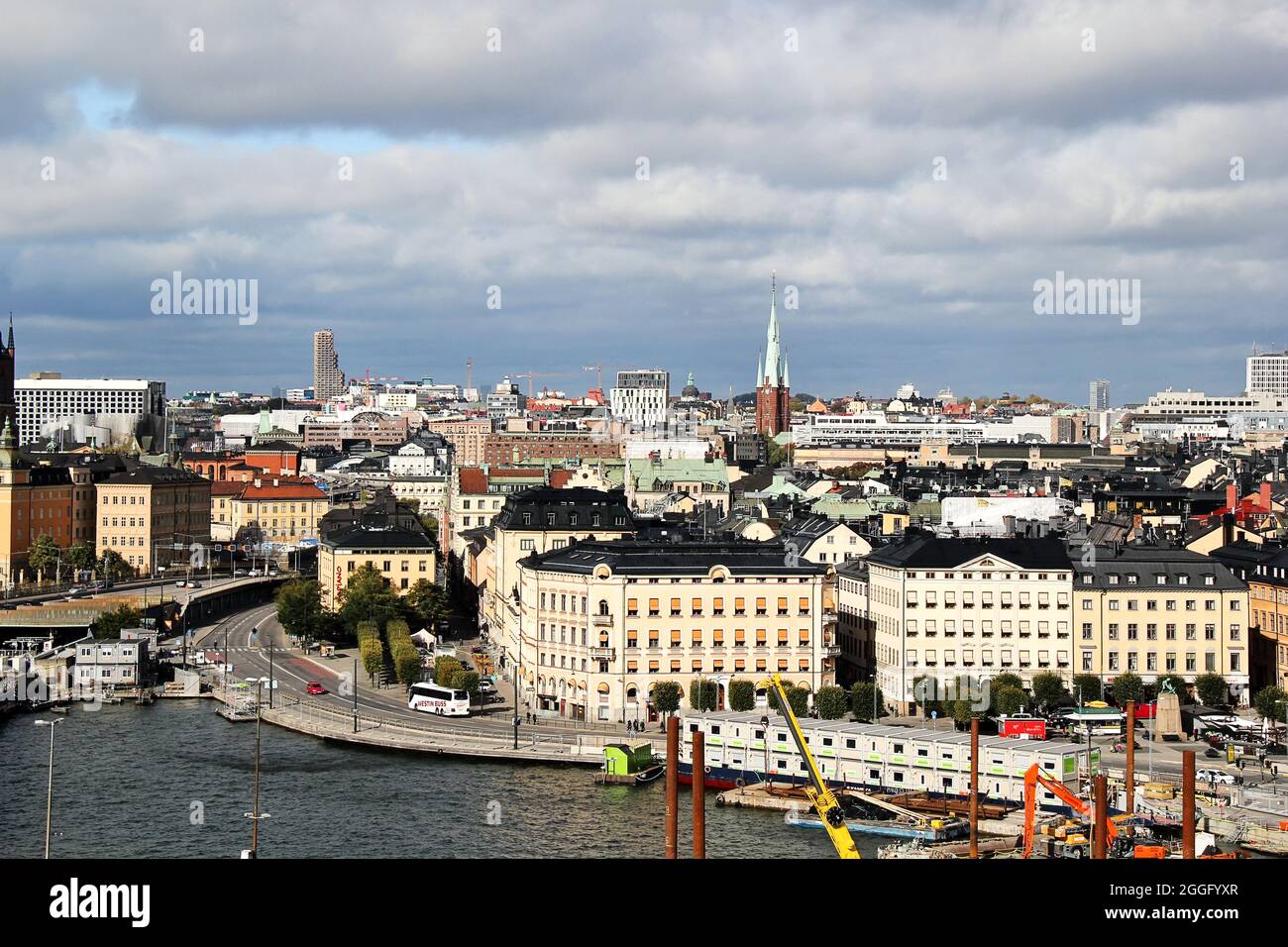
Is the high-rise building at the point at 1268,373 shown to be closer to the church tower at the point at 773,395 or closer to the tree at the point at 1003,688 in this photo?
the church tower at the point at 773,395

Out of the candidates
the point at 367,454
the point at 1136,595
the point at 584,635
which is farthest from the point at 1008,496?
the point at 367,454

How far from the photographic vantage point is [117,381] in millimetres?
159375

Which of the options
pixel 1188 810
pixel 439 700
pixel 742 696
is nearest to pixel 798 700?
pixel 742 696

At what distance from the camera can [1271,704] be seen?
35781 mm

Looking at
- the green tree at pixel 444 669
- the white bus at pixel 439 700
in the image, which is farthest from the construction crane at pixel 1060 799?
the green tree at pixel 444 669

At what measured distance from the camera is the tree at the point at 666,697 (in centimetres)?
3697

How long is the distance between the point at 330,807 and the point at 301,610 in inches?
874

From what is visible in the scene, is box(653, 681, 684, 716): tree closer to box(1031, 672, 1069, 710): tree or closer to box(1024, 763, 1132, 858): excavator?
box(1031, 672, 1069, 710): tree

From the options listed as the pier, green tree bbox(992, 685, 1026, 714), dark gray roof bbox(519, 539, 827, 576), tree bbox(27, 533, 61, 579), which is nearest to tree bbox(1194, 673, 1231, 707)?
green tree bbox(992, 685, 1026, 714)

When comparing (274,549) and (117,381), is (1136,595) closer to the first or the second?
(274,549)

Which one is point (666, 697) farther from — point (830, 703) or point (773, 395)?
point (773, 395)

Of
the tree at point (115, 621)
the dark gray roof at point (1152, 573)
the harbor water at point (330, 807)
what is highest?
the dark gray roof at point (1152, 573)

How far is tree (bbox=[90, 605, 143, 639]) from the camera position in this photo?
49969 millimetres

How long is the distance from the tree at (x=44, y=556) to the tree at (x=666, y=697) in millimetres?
35876
